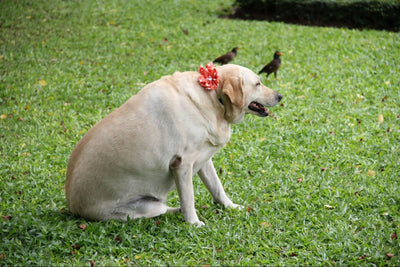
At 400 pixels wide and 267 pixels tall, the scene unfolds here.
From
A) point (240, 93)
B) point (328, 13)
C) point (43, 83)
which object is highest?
point (240, 93)

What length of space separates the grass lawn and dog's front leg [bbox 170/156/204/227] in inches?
8.1

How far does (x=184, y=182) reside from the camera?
4.58 m

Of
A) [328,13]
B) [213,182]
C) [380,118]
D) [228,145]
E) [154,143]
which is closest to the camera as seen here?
[154,143]

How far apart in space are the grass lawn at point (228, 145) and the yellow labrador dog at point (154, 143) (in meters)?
0.32

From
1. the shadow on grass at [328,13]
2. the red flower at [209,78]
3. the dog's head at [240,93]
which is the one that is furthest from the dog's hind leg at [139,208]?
the shadow on grass at [328,13]

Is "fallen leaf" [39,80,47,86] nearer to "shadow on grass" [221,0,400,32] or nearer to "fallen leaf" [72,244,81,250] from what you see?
"fallen leaf" [72,244,81,250]

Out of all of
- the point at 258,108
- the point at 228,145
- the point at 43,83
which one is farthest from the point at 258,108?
the point at 43,83

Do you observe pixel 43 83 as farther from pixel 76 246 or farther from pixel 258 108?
pixel 258 108

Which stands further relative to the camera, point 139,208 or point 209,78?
point 139,208

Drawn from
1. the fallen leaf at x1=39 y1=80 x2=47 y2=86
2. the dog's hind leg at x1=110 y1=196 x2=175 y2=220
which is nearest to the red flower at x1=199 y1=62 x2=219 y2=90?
the dog's hind leg at x1=110 y1=196 x2=175 y2=220

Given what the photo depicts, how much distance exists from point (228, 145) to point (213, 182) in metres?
2.03

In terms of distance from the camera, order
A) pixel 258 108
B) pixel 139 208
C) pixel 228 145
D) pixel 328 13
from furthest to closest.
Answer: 1. pixel 328 13
2. pixel 228 145
3. pixel 258 108
4. pixel 139 208

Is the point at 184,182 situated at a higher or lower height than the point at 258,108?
lower

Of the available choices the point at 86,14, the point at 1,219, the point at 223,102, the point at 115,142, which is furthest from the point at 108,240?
the point at 86,14
